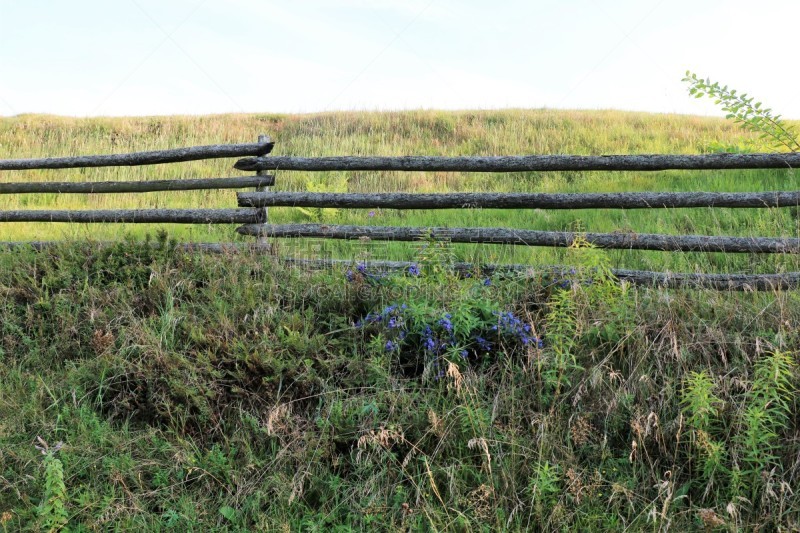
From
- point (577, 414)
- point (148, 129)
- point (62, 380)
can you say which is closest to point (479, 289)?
point (577, 414)

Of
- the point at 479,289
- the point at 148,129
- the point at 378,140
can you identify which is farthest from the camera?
the point at 148,129

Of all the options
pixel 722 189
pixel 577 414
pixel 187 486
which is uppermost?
pixel 722 189

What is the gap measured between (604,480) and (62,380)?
3.55 m

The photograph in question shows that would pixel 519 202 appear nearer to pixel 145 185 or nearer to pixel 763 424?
pixel 763 424

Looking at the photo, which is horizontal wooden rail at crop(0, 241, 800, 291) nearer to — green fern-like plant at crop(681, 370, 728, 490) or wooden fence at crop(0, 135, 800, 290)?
wooden fence at crop(0, 135, 800, 290)

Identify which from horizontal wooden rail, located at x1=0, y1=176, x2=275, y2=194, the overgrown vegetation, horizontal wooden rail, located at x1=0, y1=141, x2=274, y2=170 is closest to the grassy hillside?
horizontal wooden rail, located at x1=0, y1=176, x2=275, y2=194

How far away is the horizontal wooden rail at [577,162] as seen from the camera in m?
6.33

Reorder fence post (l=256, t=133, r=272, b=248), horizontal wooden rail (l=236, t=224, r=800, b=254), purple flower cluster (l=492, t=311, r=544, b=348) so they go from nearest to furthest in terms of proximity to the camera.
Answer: purple flower cluster (l=492, t=311, r=544, b=348), horizontal wooden rail (l=236, t=224, r=800, b=254), fence post (l=256, t=133, r=272, b=248)

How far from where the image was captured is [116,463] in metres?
3.81

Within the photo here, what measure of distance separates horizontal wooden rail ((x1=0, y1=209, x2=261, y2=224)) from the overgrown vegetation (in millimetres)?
2021

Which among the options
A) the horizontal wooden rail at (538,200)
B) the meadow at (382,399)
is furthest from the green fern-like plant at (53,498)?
the horizontal wooden rail at (538,200)

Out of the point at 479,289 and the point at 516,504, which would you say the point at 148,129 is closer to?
the point at 479,289

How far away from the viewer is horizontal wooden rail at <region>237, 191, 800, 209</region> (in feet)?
20.6

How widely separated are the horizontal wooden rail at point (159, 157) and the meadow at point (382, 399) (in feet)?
5.73
